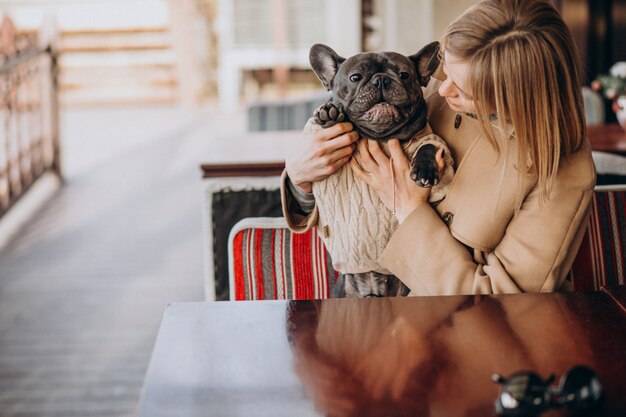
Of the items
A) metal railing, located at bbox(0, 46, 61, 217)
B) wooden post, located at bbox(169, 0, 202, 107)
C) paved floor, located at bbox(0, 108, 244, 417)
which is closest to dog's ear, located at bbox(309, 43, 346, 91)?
paved floor, located at bbox(0, 108, 244, 417)

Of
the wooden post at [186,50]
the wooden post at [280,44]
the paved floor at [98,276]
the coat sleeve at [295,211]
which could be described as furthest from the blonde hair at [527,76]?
the wooden post at [186,50]

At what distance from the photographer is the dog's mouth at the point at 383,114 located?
1.41 meters

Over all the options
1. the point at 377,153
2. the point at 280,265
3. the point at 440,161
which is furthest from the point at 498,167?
the point at 280,265

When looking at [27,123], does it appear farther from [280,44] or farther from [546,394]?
[546,394]

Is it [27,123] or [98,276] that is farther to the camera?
[27,123]

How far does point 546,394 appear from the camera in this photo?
836 mm

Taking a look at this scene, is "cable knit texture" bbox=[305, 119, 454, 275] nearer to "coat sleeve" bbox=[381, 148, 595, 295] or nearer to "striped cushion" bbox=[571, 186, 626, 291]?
"coat sleeve" bbox=[381, 148, 595, 295]

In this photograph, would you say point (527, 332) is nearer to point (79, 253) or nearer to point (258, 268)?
point (258, 268)

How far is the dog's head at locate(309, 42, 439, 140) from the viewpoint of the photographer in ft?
4.63

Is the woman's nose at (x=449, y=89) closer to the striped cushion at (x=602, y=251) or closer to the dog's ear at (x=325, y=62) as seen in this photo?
the dog's ear at (x=325, y=62)

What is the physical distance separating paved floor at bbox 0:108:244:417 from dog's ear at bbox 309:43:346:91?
1.42m

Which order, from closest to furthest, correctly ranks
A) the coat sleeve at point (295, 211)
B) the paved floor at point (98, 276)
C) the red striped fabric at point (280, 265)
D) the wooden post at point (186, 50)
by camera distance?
the coat sleeve at point (295, 211) → the red striped fabric at point (280, 265) → the paved floor at point (98, 276) → the wooden post at point (186, 50)

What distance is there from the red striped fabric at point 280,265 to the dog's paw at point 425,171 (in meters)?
0.35

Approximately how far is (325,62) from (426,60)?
183 millimetres
